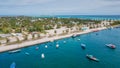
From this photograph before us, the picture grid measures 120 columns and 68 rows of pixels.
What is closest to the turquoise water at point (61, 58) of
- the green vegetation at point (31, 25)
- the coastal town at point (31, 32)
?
the coastal town at point (31, 32)

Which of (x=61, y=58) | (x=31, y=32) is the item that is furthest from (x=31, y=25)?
(x=61, y=58)

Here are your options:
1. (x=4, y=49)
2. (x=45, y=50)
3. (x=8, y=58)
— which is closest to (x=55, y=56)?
(x=45, y=50)

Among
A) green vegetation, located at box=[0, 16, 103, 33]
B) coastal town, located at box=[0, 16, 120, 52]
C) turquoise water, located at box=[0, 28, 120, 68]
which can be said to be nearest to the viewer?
turquoise water, located at box=[0, 28, 120, 68]

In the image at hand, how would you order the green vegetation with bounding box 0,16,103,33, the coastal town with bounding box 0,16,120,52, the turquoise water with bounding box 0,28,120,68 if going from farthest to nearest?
the green vegetation with bounding box 0,16,103,33, the coastal town with bounding box 0,16,120,52, the turquoise water with bounding box 0,28,120,68

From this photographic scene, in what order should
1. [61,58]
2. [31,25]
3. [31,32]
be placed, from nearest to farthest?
[61,58], [31,32], [31,25]

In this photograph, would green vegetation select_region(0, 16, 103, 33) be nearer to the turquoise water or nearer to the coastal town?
the coastal town

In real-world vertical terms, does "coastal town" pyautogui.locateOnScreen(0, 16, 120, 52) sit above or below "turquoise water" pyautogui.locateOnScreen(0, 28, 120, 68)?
above

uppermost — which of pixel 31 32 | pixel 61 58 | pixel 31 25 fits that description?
pixel 31 25

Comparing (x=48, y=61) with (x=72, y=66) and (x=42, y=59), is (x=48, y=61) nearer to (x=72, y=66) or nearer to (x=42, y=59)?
(x=42, y=59)

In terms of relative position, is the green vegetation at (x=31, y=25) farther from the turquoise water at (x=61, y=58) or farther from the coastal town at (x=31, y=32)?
the turquoise water at (x=61, y=58)

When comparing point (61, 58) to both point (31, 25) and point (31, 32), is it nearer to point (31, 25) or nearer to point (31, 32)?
point (31, 32)

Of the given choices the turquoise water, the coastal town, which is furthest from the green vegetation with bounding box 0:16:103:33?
the turquoise water
